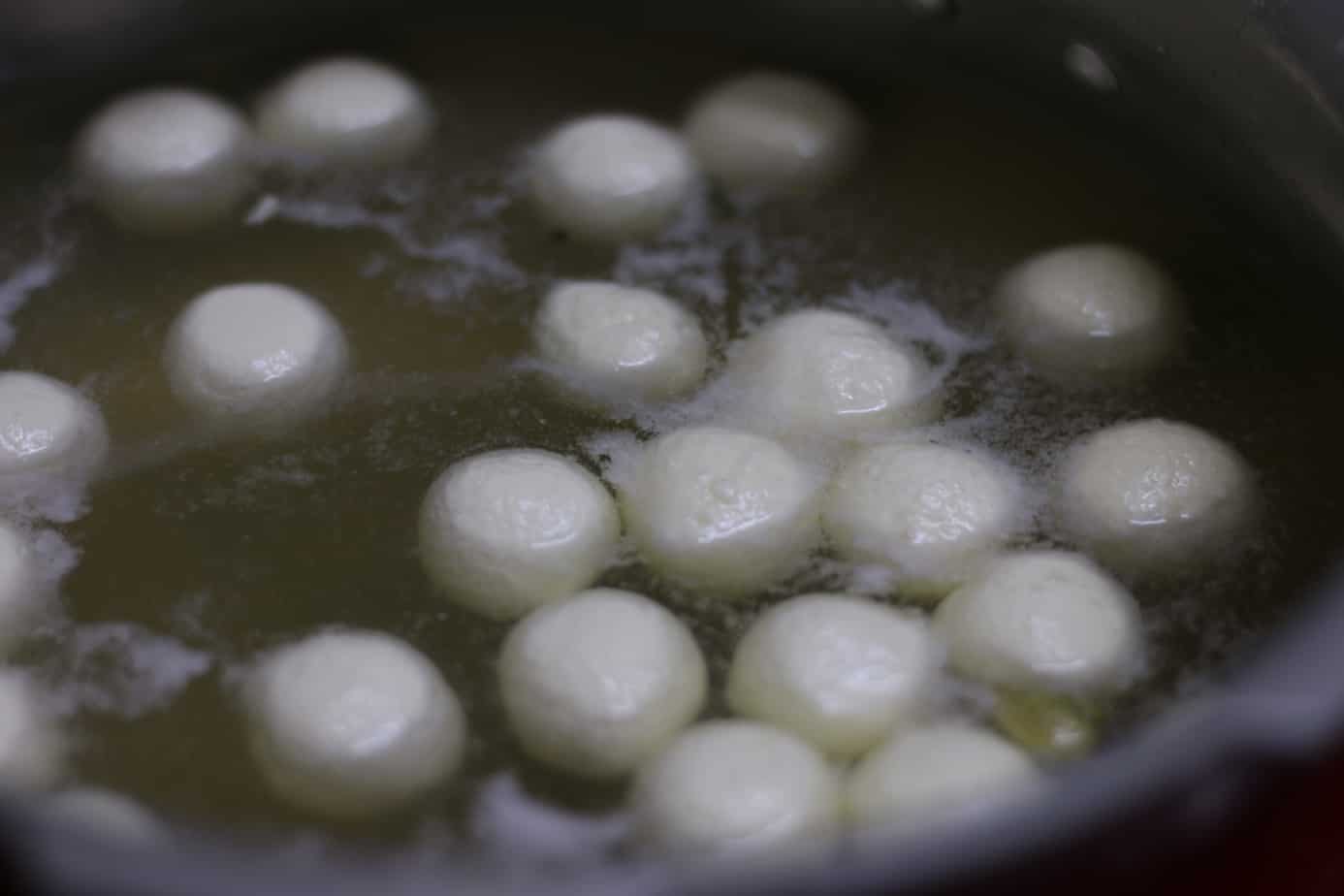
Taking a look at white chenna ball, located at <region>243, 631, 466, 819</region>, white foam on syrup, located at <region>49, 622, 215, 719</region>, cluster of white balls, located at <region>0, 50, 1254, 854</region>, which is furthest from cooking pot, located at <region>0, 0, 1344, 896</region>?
white foam on syrup, located at <region>49, 622, 215, 719</region>

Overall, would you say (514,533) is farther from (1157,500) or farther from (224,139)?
(224,139)

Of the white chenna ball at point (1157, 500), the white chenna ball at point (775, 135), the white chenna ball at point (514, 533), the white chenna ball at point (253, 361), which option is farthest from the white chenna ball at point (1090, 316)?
the white chenna ball at point (253, 361)

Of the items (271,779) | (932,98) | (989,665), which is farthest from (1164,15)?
(271,779)

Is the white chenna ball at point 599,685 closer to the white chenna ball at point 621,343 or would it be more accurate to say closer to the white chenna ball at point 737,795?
the white chenna ball at point 737,795

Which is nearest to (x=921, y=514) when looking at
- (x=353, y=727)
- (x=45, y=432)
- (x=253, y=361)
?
(x=353, y=727)

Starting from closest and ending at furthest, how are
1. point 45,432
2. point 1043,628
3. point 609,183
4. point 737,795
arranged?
point 737,795 < point 1043,628 < point 45,432 < point 609,183

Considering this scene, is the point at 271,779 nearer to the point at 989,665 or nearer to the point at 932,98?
the point at 989,665

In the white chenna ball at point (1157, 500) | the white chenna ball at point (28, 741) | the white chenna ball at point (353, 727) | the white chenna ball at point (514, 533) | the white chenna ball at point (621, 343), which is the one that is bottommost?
the white chenna ball at point (28, 741)

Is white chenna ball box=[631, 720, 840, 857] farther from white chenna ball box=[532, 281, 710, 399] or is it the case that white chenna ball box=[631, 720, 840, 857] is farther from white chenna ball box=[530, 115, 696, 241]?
white chenna ball box=[530, 115, 696, 241]
